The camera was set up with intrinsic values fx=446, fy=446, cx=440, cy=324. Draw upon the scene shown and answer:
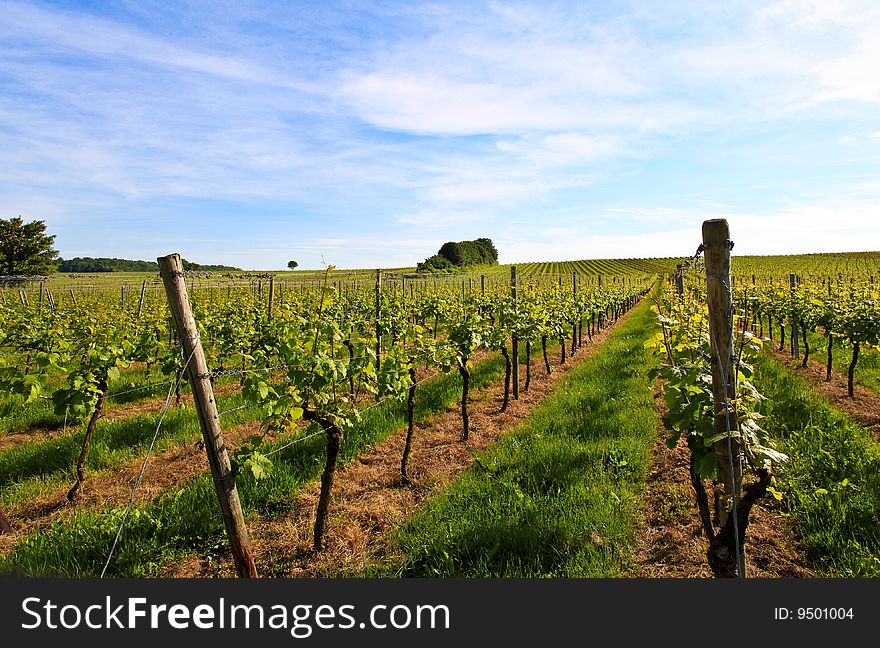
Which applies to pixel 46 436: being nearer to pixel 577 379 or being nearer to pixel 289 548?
pixel 289 548

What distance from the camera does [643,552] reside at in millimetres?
3537

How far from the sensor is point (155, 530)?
380 centimetres

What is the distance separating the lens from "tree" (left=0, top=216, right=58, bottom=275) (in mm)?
43094

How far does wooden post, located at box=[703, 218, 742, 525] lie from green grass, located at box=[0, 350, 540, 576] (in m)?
3.73

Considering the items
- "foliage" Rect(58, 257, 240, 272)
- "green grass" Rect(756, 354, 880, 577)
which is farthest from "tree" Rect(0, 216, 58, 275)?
"green grass" Rect(756, 354, 880, 577)

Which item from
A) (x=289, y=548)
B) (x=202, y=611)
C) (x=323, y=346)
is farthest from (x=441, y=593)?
(x=323, y=346)

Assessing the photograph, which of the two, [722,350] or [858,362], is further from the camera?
[858,362]

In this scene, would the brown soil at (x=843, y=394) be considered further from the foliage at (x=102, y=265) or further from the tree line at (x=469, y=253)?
the foliage at (x=102, y=265)

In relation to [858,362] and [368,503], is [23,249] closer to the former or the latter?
[368,503]

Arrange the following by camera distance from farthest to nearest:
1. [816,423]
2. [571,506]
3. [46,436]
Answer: [46,436] < [816,423] < [571,506]

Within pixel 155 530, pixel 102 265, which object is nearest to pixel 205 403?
pixel 155 530

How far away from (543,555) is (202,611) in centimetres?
231

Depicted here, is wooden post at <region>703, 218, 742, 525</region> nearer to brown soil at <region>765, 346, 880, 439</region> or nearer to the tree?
brown soil at <region>765, 346, 880, 439</region>

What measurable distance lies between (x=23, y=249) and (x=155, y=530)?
56.4 metres
